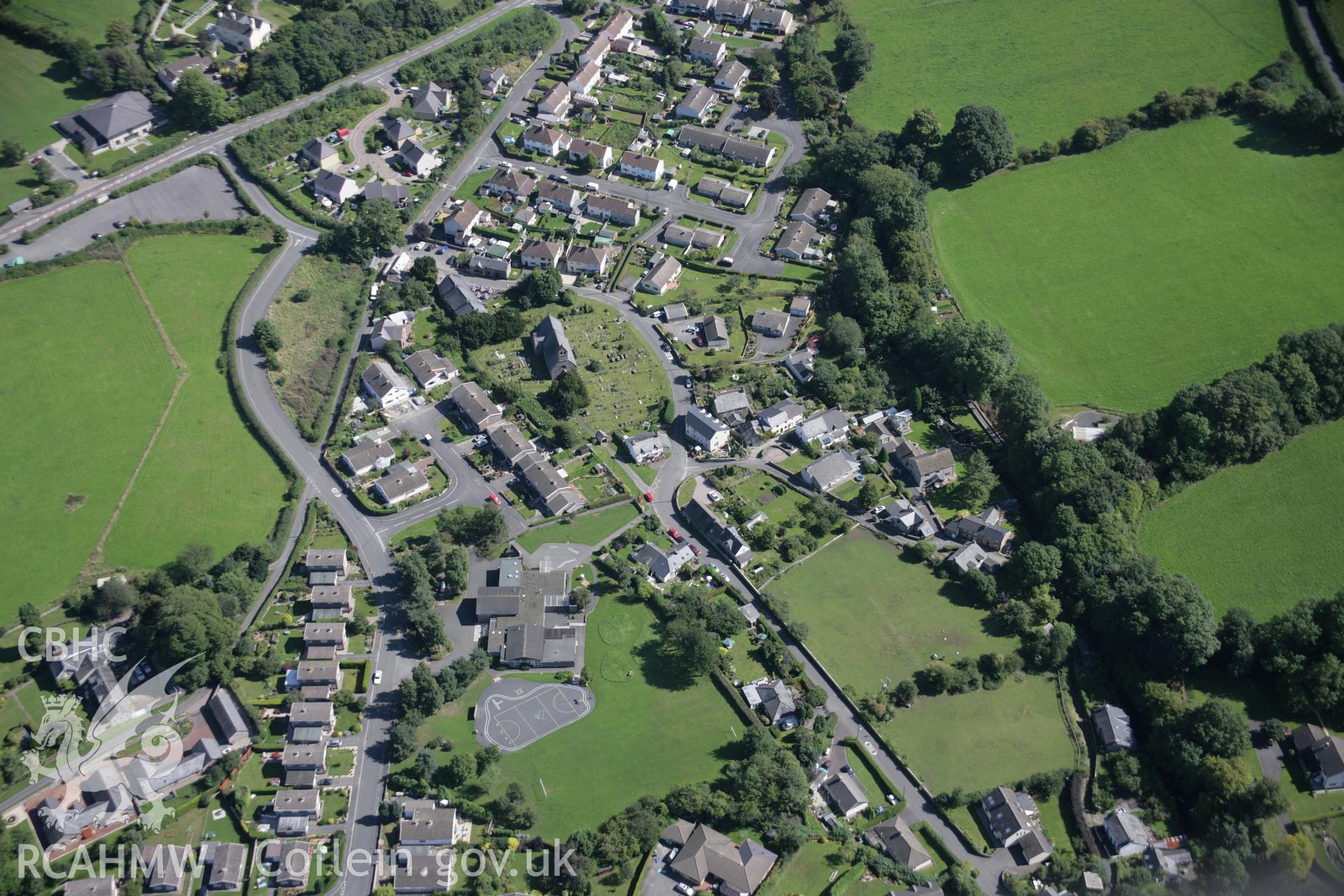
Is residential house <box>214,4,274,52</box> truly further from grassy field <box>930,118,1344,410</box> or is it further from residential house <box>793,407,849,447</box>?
residential house <box>793,407,849,447</box>

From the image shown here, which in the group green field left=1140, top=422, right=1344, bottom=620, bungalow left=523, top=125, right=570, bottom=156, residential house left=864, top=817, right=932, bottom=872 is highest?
bungalow left=523, top=125, right=570, bottom=156

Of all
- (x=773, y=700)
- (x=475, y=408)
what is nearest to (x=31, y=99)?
(x=475, y=408)

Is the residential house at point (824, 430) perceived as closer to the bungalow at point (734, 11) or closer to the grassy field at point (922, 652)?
the grassy field at point (922, 652)

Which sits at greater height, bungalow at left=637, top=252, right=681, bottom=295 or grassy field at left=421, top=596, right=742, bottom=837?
bungalow at left=637, top=252, right=681, bottom=295

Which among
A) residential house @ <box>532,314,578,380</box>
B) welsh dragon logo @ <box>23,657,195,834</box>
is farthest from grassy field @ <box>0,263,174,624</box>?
residential house @ <box>532,314,578,380</box>

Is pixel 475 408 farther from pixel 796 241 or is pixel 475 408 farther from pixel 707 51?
pixel 707 51

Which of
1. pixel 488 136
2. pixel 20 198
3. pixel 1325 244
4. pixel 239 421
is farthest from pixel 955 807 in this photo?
pixel 20 198

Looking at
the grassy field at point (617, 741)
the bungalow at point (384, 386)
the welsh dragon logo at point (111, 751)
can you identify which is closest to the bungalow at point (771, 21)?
the bungalow at point (384, 386)
